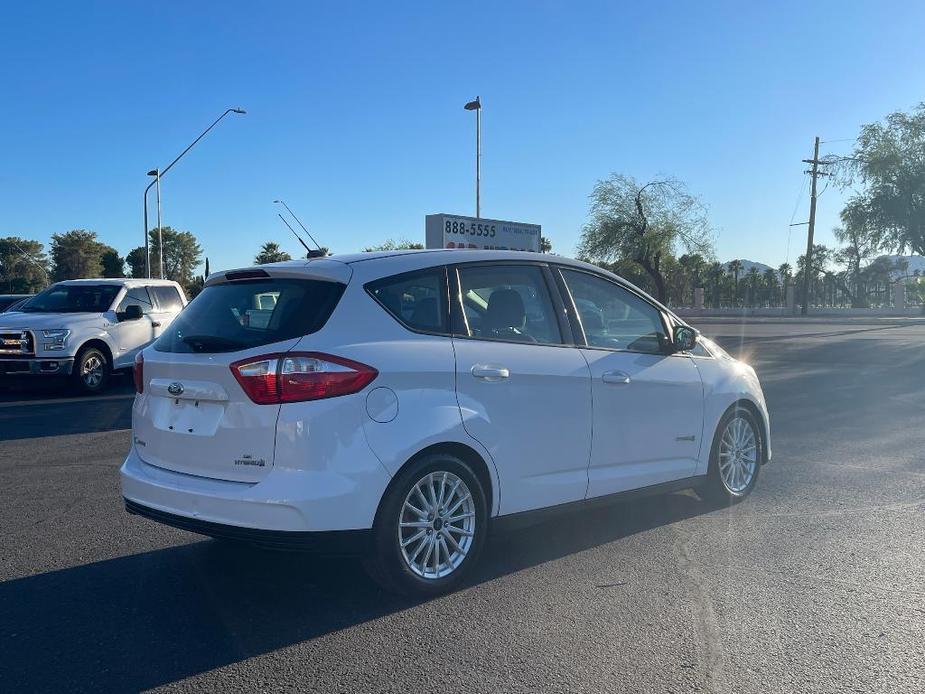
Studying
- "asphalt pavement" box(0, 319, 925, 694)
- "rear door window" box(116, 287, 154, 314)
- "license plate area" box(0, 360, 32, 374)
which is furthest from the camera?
"rear door window" box(116, 287, 154, 314)

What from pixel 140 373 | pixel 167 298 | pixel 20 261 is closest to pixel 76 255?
pixel 20 261

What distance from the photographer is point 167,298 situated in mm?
15305

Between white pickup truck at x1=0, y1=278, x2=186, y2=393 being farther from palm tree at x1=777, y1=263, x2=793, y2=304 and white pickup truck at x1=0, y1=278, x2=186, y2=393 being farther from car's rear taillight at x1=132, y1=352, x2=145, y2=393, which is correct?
palm tree at x1=777, y1=263, x2=793, y2=304

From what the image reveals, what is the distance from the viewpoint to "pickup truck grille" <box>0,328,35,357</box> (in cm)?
1287

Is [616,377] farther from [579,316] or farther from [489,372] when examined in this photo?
[489,372]

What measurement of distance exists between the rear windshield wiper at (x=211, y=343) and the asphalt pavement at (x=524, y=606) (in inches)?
51.8

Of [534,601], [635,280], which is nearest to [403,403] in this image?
[534,601]

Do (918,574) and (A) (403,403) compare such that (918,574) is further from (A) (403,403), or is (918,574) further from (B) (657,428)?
(A) (403,403)

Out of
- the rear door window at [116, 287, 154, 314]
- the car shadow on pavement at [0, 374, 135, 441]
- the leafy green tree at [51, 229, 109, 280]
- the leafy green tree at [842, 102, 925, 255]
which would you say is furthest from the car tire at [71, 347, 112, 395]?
the leafy green tree at [51, 229, 109, 280]

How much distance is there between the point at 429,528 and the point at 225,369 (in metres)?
1.33

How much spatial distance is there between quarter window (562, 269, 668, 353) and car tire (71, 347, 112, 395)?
33.5 ft

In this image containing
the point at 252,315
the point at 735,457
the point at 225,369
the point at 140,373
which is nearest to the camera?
the point at 225,369

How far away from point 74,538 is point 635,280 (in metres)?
54.2

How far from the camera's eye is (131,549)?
5.24 metres
